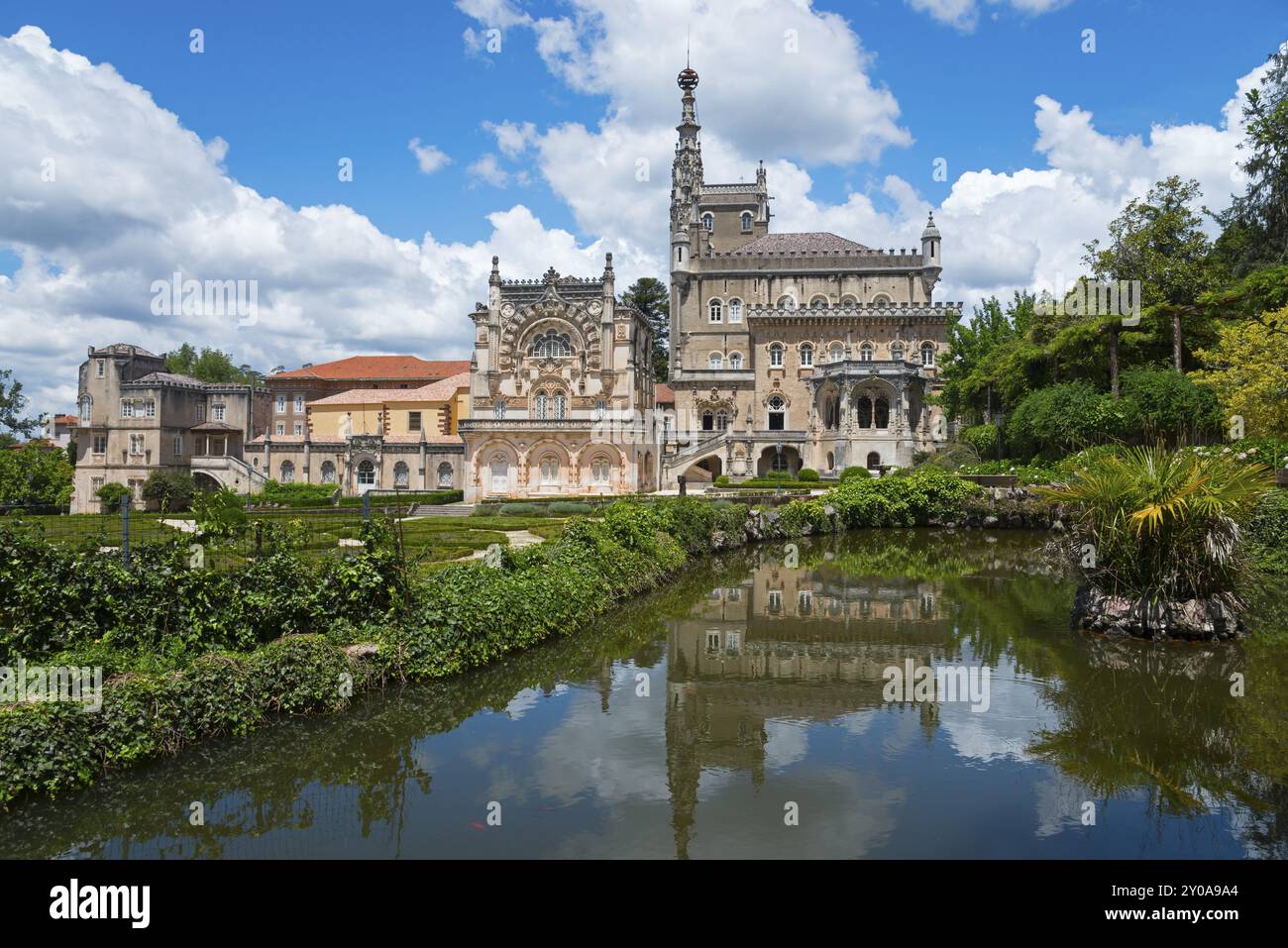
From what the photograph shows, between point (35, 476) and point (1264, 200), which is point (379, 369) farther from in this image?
point (1264, 200)

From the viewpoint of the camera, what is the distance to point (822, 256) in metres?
57.4

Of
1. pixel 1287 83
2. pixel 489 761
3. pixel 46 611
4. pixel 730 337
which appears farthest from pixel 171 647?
pixel 730 337

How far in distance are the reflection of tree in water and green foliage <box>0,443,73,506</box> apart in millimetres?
44485

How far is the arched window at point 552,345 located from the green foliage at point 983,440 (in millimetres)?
24058

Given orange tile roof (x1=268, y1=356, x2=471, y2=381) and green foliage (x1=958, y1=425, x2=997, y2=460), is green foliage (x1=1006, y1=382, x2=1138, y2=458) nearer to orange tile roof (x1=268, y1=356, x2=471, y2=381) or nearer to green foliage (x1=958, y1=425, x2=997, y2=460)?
green foliage (x1=958, y1=425, x2=997, y2=460)

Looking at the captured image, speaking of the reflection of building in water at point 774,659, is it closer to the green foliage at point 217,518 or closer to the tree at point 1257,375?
the green foliage at point 217,518

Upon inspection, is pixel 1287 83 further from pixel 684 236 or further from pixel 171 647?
pixel 171 647

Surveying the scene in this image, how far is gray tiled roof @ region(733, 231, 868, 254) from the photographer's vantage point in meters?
58.4

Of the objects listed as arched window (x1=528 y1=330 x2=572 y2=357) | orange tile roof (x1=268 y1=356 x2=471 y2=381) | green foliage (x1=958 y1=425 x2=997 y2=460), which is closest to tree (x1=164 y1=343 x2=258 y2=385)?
orange tile roof (x1=268 y1=356 x2=471 y2=381)

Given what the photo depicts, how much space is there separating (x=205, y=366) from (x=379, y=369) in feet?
93.1

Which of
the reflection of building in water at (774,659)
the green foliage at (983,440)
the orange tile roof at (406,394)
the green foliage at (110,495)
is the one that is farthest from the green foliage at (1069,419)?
the green foliage at (110,495)

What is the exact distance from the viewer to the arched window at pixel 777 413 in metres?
55.0

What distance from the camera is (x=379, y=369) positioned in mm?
63281

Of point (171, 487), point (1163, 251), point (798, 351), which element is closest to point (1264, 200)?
point (1163, 251)
